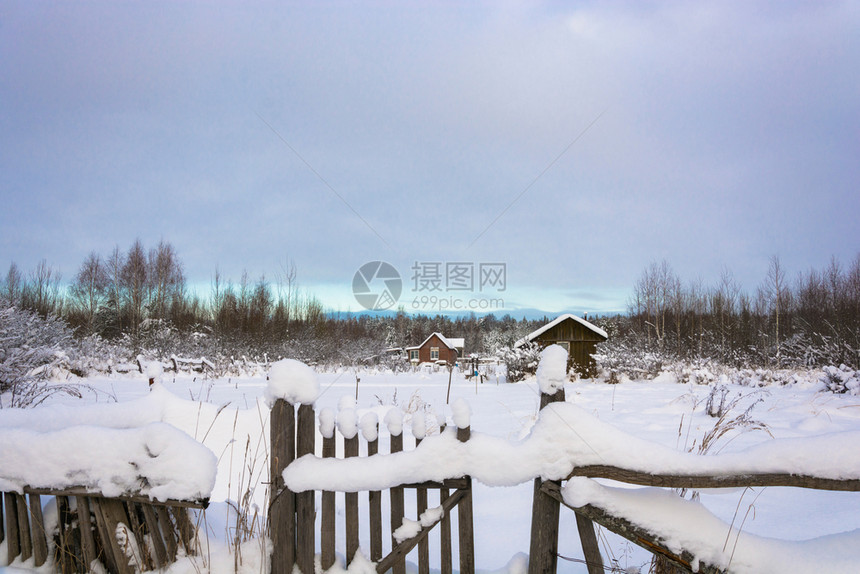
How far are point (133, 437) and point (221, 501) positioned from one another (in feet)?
5.02

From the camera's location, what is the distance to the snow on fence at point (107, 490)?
2309 millimetres

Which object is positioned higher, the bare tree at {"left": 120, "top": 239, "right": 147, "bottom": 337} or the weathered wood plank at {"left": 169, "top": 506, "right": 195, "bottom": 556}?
the bare tree at {"left": 120, "top": 239, "right": 147, "bottom": 337}

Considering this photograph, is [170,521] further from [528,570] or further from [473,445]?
[528,570]

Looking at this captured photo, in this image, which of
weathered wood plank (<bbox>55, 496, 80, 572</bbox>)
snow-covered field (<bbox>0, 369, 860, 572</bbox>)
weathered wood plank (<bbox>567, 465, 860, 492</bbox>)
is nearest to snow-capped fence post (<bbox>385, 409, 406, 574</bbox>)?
snow-covered field (<bbox>0, 369, 860, 572</bbox>)

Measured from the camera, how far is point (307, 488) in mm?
2324

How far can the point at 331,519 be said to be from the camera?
7.82ft

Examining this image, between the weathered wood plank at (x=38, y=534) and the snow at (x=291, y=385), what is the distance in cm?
162

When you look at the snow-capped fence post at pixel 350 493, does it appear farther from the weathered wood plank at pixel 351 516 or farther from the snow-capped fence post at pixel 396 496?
the snow-capped fence post at pixel 396 496

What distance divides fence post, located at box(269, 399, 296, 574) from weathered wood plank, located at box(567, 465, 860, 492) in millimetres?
1617

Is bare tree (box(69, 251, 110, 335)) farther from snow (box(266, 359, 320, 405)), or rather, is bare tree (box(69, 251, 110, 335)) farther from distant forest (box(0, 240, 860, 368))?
snow (box(266, 359, 320, 405))

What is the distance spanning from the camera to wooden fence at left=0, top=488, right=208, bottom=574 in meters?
2.43

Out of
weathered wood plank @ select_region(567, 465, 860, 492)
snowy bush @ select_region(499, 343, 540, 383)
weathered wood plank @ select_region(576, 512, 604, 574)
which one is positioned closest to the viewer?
weathered wood plank @ select_region(567, 465, 860, 492)

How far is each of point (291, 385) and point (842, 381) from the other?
11059 mm

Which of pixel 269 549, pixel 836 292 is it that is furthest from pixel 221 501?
pixel 836 292
